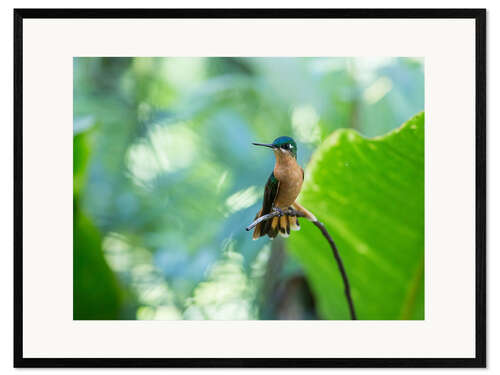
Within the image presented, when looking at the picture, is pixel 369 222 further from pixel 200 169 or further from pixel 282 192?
pixel 200 169

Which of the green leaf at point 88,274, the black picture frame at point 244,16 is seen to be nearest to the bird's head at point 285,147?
the black picture frame at point 244,16

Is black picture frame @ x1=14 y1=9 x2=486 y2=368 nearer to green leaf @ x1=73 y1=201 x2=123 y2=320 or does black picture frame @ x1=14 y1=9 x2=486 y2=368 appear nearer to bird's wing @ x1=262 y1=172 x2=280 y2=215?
green leaf @ x1=73 y1=201 x2=123 y2=320

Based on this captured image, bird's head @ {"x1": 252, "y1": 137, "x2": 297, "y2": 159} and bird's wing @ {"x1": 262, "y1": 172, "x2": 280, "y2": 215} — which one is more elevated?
bird's head @ {"x1": 252, "y1": 137, "x2": 297, "y2": 159}

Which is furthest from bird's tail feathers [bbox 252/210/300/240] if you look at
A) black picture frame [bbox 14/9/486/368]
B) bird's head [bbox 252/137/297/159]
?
black picture frame [bbox 14/9/486/368]

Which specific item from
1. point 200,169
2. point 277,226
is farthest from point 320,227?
point 200,169

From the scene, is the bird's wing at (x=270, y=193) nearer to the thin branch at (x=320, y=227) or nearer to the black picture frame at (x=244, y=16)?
the thin branch at (x=320, y=227)

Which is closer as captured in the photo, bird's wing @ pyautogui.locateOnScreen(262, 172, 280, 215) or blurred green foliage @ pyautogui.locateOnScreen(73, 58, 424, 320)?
bird's wing @ pyautogui.locateOnScreen(262, 172, 280, 215)

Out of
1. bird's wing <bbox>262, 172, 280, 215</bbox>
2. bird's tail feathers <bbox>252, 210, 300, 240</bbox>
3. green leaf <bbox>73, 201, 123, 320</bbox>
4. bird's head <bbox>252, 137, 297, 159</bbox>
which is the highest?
bird's head <bbox>252, 137, 297, 159</bbox>
